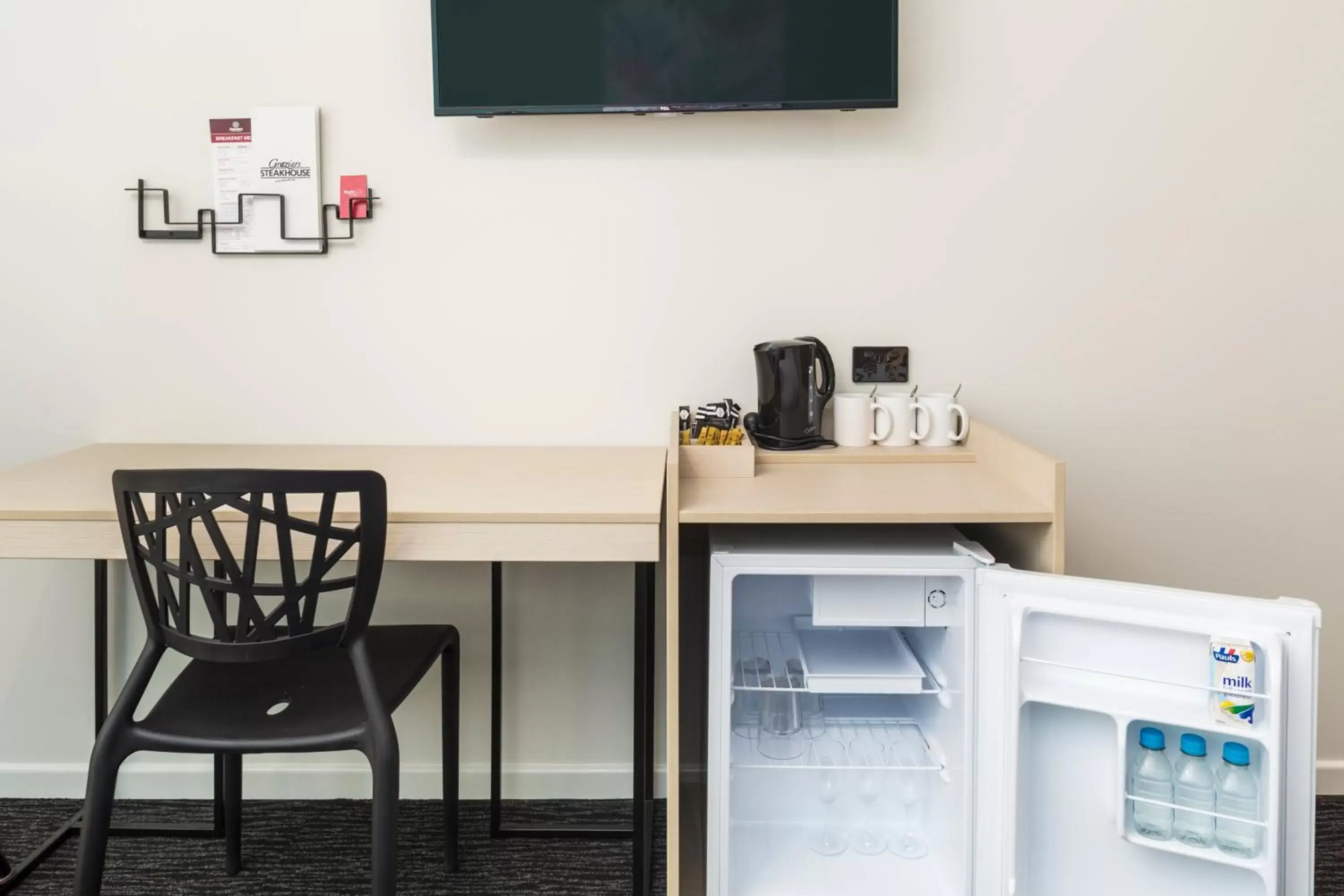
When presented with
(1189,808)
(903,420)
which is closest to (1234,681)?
(1189,808)

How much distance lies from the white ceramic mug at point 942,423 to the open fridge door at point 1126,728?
0.56 m

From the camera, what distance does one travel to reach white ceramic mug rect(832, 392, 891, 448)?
6.64ft

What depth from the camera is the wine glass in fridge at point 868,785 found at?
68.1 inches

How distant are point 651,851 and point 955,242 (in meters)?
1.55

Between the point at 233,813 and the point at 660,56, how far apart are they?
186cm

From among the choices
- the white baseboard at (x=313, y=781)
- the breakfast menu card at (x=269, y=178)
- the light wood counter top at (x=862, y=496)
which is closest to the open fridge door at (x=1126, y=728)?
the light wood counter top at (x=862, y=496)

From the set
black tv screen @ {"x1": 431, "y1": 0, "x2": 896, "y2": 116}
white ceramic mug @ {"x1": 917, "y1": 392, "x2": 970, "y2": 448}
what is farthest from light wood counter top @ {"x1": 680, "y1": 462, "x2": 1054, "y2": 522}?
black tv screen @ {"x1": 431, "y1": 0, "x2": 896, "y2": 116}

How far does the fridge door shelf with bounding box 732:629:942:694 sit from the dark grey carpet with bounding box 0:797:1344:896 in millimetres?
514

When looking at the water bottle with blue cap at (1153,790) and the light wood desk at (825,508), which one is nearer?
the water bottle with blue cap at (1153,790)

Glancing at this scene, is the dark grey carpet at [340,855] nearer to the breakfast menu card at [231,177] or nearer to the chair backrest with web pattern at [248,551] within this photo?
the chair backrest with web pattern at [248,551]

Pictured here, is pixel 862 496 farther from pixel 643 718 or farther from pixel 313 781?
pixel 313 781

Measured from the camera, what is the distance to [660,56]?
6.48 feet

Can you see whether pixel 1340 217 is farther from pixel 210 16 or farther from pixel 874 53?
pixel 210 16

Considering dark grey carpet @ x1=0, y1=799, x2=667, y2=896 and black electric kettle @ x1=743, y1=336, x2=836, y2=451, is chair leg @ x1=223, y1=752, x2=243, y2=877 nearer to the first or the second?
dark grey carpet @ x1=0, y1=799, x2=667, y2=896
